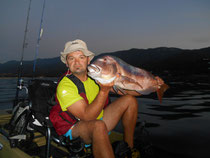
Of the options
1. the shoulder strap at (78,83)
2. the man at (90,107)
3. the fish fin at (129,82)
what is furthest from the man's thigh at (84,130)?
the fish fin at (129,82)

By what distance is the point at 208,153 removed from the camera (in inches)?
159

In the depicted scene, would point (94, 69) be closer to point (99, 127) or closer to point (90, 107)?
point (90, 107)

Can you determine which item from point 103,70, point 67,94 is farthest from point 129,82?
point 67,94

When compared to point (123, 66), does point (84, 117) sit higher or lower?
lower

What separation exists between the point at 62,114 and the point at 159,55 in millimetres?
131084

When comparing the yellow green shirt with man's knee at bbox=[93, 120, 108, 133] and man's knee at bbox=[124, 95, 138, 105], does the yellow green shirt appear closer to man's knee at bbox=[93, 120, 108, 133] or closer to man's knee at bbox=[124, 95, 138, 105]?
man's knee at bbox=[93, 120, 108, 133]

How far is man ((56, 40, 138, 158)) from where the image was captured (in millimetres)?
2004

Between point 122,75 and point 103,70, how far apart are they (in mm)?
474

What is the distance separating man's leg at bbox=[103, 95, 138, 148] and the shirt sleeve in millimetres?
902

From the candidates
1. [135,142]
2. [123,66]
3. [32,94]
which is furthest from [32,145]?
[123,66]

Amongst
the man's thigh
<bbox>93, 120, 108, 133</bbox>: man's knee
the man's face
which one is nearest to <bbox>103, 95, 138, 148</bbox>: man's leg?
the man's thigh

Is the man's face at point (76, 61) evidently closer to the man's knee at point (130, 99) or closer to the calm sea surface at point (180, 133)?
the man's knee at point (130, 99)

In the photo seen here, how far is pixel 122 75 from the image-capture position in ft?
8.13

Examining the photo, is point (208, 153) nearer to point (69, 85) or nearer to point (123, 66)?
point (123, 66)
